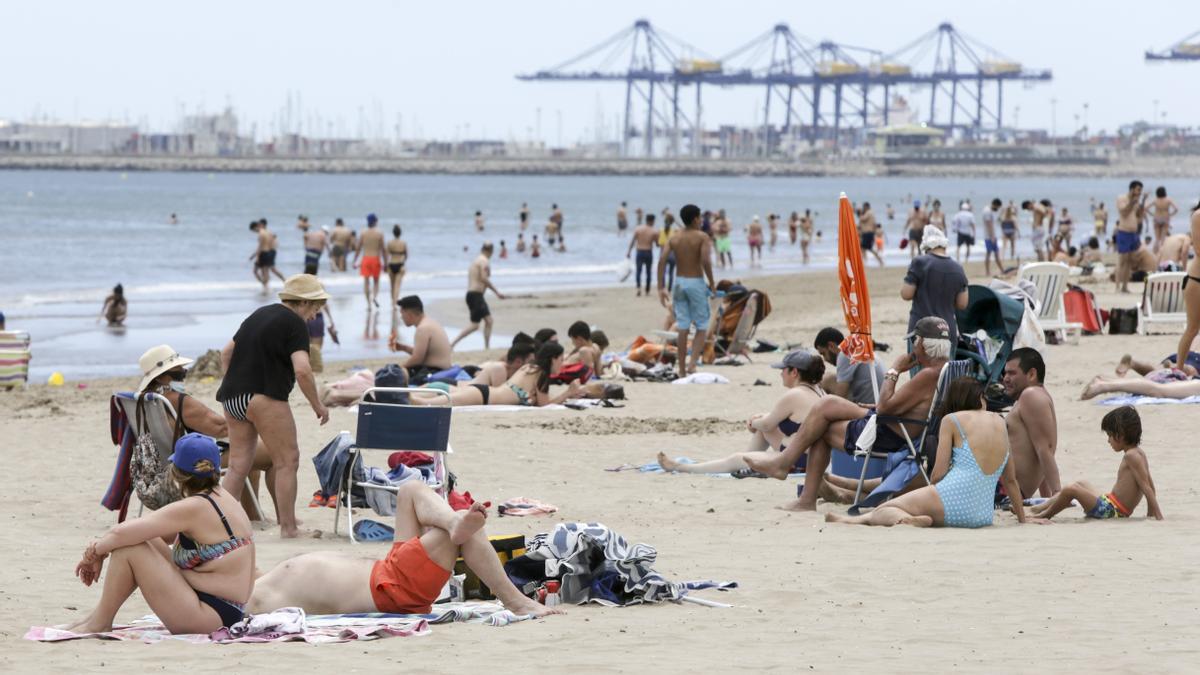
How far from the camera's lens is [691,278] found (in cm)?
1198

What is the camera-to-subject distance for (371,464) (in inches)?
349

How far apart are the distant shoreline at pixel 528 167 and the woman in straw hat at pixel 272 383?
140 m

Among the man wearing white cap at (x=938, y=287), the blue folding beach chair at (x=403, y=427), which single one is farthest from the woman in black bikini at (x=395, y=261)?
the blue folding beach chair at (x=403, y=427)

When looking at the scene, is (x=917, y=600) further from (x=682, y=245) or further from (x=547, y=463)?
(x=682, y=245)

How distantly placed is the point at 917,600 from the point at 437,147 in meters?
193

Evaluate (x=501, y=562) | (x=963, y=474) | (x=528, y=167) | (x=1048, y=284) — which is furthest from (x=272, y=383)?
(x=528, y=167)

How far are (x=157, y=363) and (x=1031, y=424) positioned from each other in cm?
378

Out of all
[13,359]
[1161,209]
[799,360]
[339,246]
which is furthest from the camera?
[339,246]

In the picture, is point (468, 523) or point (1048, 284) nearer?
point (468, 523)

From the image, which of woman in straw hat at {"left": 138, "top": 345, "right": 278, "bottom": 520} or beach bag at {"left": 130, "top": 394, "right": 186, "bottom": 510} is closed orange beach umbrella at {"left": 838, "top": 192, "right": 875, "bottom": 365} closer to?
woman in straw hat at {"left": 138, "top": 345, "right": 278, "bottom": 520}

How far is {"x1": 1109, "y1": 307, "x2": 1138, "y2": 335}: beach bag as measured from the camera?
1448cm

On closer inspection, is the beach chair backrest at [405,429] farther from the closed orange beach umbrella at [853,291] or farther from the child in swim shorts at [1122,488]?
the child in swim shorts at [1122,488]

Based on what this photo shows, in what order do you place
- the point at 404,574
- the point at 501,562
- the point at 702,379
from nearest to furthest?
the point at 404,574 < the point at 501,562 < the point at 702,379

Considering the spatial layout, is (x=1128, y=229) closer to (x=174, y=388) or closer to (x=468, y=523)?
(x=174, y=388)
